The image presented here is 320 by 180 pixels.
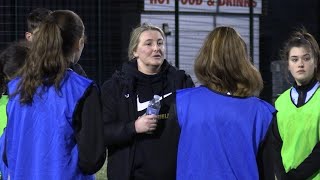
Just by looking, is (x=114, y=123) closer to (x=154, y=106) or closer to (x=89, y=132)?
(x=154, y=106)

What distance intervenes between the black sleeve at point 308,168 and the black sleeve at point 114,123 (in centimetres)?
93

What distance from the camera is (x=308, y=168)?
399cm

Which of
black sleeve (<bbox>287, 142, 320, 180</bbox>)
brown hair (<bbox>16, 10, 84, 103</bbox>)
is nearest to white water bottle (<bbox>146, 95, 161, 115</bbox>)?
brown hair (<bbox>16, 10, 84, 103</bbox>)

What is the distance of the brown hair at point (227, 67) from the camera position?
332cm

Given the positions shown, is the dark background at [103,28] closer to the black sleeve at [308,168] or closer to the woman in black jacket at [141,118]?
the woman in black jacket at [141,118]

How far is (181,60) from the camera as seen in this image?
11.5 m

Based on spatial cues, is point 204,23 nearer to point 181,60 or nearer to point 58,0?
point 181,60

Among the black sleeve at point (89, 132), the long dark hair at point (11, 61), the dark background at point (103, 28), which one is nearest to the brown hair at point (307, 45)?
the black sleeve at point (89, 132)

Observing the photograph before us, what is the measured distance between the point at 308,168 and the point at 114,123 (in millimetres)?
1095

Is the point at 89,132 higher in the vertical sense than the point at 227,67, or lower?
lower

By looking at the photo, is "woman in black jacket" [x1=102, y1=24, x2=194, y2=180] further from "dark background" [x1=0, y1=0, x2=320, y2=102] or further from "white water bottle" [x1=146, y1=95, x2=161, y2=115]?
"dark background" [x1=0, y1=0, x2=320, y2=102]

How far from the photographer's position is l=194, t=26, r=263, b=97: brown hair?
10.9 feet

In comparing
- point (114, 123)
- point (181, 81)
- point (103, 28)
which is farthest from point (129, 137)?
point (103, 28)

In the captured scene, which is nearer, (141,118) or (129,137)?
(141,118)
